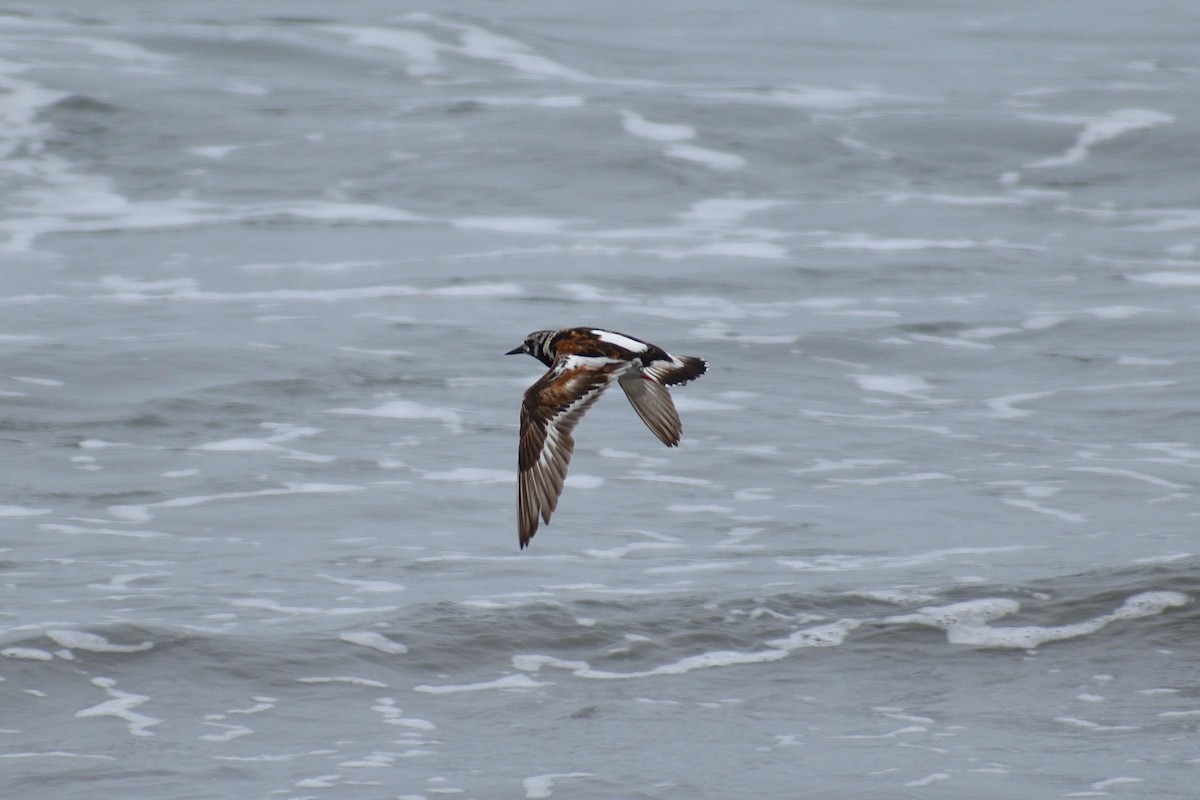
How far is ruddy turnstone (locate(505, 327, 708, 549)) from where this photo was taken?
5566mm

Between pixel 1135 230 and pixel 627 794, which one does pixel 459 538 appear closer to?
pixel 627 794

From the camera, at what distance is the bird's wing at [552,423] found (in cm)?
556

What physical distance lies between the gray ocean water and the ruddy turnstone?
58 cm

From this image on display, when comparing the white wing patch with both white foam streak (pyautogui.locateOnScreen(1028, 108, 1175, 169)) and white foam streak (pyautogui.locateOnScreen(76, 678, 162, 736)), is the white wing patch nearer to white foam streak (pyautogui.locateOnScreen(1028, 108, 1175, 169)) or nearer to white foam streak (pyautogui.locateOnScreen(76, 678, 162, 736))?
white foam streak (pyautogui.locateOnScreen(76, 678, 162, 736))

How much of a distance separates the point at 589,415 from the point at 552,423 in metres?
3.38

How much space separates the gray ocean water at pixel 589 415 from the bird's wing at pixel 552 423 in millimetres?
558

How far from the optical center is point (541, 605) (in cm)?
612

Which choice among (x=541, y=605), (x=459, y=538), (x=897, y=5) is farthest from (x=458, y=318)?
(x=897, y=5)

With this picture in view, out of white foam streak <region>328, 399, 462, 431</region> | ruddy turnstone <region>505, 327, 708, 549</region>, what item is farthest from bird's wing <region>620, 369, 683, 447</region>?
white foam streak <region>328, 399, 462, 431</region>

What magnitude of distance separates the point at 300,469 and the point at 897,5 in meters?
14.8

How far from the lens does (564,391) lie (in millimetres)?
5703

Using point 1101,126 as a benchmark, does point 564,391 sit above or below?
below

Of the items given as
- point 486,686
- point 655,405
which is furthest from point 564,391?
point 486,686

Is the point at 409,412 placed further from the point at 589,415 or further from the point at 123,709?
the point at 123,709
